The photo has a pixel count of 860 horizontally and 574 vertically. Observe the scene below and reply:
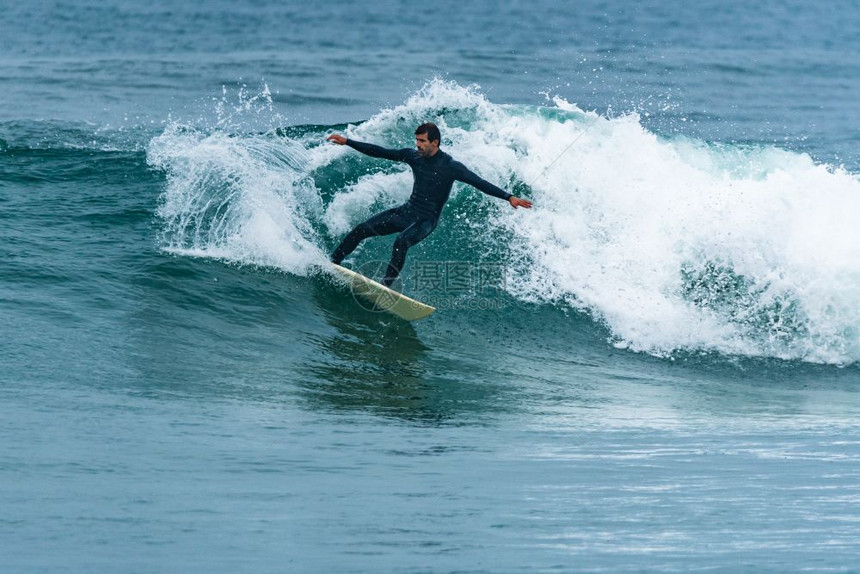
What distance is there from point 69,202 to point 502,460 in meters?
7.95

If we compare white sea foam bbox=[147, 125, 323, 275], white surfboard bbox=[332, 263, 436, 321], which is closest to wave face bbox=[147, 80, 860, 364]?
white sea foam bbox=[147, 125, 323, 275]

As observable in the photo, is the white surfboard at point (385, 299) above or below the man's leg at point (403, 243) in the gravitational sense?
below

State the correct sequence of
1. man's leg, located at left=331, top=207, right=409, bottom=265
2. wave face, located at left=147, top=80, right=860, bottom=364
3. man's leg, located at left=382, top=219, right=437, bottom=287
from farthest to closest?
1. wave face, located at left=147, top=80, right=860, bottom=364
2. man's leg, located at left=331, top=207, right=409, bottom=265
3. man's leg, located at left=382, top=219, right=437, bottom=287

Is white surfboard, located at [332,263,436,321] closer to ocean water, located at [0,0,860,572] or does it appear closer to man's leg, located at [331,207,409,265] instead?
ocean water, located at [0,0,860,572]

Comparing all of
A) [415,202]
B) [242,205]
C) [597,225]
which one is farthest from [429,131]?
[597,225]

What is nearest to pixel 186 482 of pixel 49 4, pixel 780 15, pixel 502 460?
pixel 502 460

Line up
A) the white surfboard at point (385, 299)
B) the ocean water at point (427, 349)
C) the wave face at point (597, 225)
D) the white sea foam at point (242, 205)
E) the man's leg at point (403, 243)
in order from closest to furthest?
the ocean water at point (427, 349)
the man's leg at point (403, 243)
the white surfboard at point (385, 299)
the wave face at point (597, 225)
the white sea foam at point (242, 205)

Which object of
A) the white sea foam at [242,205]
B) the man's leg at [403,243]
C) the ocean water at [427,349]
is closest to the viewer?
the ocean water at [427,349]

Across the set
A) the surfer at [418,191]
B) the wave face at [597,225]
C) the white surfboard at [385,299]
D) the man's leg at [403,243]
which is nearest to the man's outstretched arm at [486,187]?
the surfer at [418,191]

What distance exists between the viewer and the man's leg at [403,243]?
9859mm

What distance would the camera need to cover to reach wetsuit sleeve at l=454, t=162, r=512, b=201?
9531mm

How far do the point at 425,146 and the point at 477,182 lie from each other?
0.58m

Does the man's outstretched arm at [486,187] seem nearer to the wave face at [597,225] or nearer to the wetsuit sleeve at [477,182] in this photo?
the wetsuit sleeve at [477,182]

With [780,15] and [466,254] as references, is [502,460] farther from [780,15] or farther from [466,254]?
[780,15]
